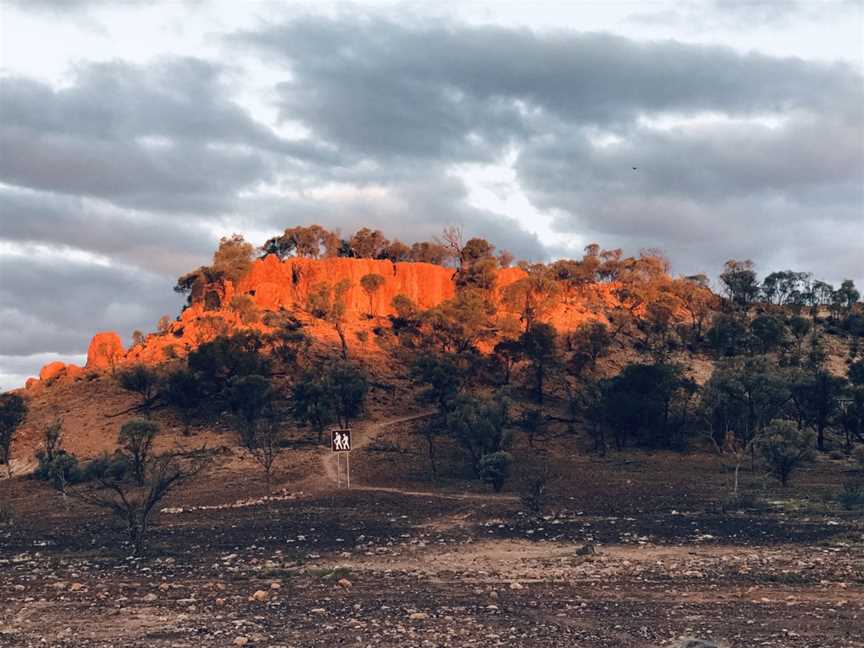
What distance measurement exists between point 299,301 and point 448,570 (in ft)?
250

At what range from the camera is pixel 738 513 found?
36.7 meters

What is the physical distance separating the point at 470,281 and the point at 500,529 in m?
71.3

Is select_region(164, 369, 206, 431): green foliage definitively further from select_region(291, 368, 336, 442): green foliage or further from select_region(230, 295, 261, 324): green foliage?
select_region(230, 295, 261, 324): green foliage

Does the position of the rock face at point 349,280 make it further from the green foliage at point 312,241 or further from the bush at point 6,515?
the bush at point 6,515

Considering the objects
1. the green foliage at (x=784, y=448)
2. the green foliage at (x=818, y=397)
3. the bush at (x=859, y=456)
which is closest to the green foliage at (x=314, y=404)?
the green foliage at (x=784, y=448)

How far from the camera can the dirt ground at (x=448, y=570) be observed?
1812 centimetres

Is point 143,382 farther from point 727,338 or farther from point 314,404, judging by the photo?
point 727,338

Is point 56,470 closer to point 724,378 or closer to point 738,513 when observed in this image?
point 738,513

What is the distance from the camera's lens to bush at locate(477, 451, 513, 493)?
48594 millimetres

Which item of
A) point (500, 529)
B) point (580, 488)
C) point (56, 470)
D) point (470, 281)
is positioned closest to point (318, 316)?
point (470, 281)

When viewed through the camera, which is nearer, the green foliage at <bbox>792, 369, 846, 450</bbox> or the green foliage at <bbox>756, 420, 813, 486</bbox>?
the green foliage at <bbox>756, 420, 813, 486</bbox>

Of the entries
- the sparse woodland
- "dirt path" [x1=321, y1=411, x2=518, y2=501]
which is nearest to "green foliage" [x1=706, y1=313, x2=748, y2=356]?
the sparse woodland

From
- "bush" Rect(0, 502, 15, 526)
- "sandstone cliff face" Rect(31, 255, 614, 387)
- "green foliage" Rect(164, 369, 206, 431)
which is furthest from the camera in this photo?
"sandstone cliff face" Rect(31, 255, 614, 387)

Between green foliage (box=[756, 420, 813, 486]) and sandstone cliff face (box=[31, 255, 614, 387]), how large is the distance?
1794 inches
